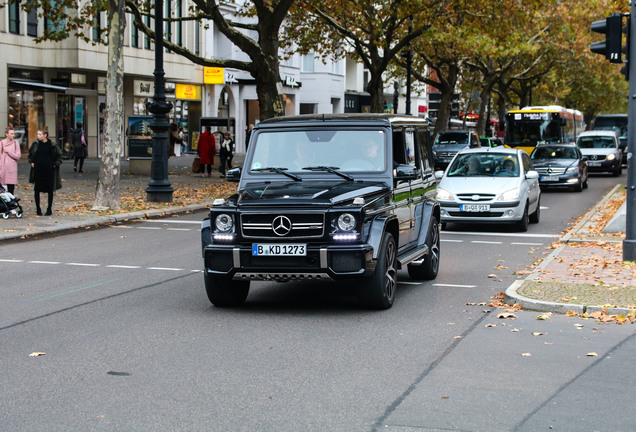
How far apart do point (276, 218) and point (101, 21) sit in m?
37.2

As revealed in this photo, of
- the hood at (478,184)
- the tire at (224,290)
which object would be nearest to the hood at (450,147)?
the hood at (478,184)

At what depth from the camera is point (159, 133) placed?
23.5 metres

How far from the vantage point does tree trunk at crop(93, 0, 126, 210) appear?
67.9 ft

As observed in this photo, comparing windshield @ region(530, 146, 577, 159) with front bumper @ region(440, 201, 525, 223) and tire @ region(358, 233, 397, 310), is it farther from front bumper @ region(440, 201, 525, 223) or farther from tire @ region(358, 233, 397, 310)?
tire @ region(358, 233, 397, 310)

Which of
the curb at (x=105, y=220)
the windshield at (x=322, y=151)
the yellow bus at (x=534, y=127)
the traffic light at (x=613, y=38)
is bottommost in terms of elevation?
the curb at (x=105, y=220)

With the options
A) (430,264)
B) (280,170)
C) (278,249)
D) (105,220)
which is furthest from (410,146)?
(105,220)

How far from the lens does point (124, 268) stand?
497 inches

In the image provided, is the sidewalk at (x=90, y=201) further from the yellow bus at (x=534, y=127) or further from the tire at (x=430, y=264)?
the yellow bus at (x=534, y=127)

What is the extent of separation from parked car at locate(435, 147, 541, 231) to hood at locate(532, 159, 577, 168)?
38.6 ft

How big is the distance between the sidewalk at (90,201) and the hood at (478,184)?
6612 mm

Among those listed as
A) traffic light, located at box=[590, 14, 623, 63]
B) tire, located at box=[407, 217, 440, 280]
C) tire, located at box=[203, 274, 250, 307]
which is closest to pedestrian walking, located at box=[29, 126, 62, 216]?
tire, located at box=[407, 217, 440, 280]

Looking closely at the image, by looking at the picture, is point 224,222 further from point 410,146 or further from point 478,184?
point 478,184

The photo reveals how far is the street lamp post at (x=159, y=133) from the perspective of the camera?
23.0m

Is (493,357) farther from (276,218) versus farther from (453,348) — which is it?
(276,218)
